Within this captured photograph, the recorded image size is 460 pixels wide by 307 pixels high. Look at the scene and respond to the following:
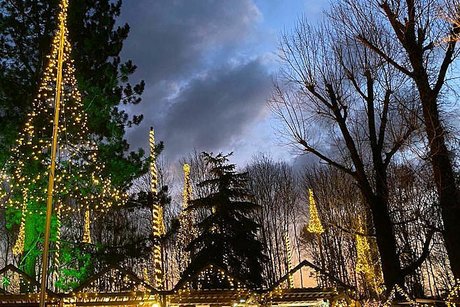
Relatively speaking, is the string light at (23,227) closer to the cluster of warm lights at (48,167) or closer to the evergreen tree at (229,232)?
the cluster of warm lights at (48,167)

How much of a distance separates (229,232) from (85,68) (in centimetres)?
967

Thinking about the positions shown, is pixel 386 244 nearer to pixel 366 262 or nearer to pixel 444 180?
pixel 444 180

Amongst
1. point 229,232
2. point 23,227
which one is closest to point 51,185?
point 23,227

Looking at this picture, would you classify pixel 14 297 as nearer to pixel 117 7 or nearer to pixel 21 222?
→ pixel 21 222

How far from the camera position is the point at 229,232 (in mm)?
19719

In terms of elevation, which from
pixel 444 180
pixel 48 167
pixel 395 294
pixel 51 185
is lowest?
pixel 395 294

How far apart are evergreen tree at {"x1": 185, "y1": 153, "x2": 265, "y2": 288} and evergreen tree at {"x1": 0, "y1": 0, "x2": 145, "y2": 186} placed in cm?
655

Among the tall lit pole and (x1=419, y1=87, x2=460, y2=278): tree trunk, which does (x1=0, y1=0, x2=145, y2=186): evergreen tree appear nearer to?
the tall lit pole

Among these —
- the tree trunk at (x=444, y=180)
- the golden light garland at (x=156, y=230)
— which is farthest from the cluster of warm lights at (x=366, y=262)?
the tree trunk at (x=444, y=180)

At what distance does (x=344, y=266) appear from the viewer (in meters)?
26.3

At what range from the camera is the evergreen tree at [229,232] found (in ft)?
62.7

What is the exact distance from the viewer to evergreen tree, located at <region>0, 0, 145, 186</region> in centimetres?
1291

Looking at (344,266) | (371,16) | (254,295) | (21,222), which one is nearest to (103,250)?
(21,222)

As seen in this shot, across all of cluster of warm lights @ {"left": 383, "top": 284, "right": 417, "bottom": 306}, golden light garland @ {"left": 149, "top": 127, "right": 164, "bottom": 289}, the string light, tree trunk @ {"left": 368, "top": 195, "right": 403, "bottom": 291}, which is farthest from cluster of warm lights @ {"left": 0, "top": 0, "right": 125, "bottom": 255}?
cluster of warm lights @ {"left": 383, "top": 284, "right": 417, "bottom": 306}
